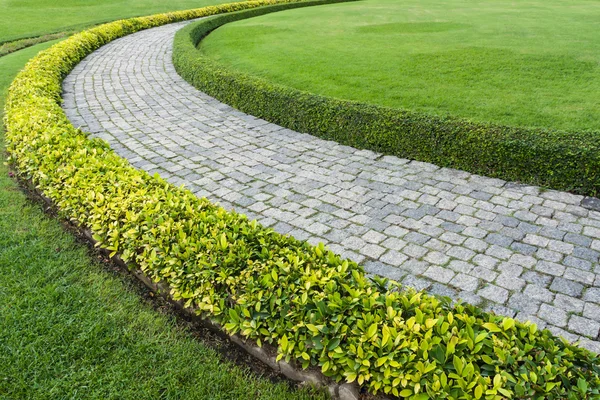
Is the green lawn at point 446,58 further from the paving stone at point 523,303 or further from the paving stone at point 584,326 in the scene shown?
the paving stone at point 584,326

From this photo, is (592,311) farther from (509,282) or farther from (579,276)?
(509,282)

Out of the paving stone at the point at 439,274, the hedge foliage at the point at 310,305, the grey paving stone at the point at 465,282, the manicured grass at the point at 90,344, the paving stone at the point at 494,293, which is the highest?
the hedge foliage at the point at 310,305

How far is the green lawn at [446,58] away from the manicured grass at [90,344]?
233 inches

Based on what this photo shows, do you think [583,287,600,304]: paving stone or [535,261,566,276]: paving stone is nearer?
[583,287,600,304]: paving stone

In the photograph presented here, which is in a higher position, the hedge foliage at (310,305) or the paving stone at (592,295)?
the hedge foliage at (310,305)

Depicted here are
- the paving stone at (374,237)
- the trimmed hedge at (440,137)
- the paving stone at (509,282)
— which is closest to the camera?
the paving stone at (509,282)

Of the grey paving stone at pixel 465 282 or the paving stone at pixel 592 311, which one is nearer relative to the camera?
the paving stone at pixel 592 311

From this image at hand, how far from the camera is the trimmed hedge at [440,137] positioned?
21.4 feet

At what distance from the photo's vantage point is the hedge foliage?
9.99 feet

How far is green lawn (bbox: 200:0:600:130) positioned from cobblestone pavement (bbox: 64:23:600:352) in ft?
5.83

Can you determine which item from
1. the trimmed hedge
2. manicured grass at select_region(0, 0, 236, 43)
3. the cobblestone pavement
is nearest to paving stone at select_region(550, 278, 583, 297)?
the cobblestone pavement

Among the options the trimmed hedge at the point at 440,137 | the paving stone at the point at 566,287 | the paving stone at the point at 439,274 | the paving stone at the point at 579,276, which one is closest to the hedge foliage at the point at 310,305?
the paving stone at the point at 439,274

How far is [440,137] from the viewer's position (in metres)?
7.41

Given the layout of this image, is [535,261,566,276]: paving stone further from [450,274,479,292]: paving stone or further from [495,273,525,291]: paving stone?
[450,274,479,292]: paving stone
